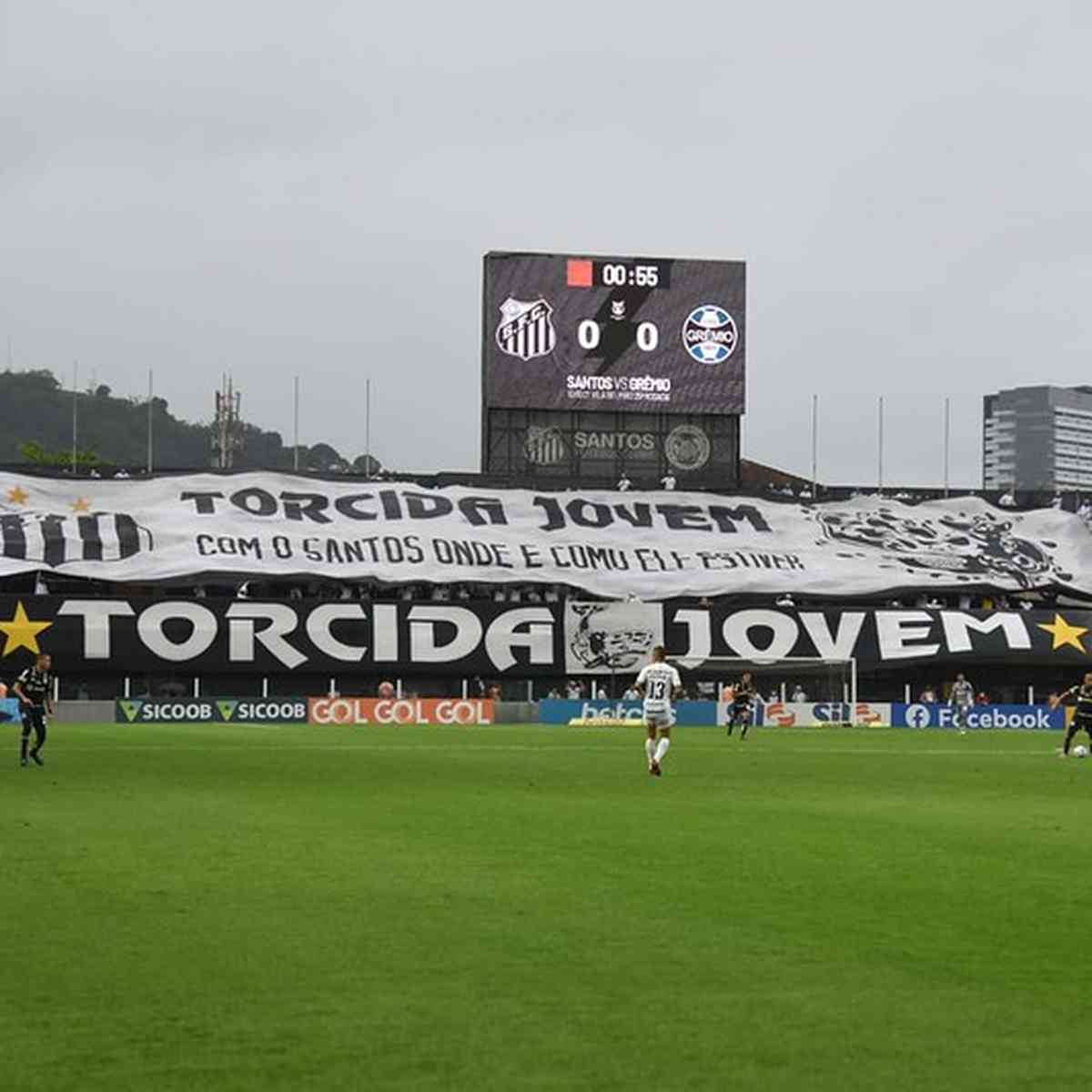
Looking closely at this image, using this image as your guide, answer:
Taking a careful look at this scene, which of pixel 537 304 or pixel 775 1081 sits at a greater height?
pixel 537 304

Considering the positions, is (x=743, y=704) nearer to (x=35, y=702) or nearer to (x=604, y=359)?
(x=604, y=359)

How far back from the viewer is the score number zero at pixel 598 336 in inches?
3322

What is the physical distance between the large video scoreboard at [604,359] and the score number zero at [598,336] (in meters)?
0.03

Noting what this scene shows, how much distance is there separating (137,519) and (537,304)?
1767cm

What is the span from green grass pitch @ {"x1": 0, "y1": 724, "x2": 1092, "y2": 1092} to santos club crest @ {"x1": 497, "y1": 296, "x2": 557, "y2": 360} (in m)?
55.5

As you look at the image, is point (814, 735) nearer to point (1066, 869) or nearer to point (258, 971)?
point (1066, 869)

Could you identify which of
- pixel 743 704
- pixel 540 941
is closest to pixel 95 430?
pixel 743 704

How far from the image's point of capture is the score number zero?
84.4 m

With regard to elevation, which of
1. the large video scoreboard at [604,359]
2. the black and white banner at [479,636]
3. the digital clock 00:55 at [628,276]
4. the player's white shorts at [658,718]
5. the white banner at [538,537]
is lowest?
the player's white shorts at [658,718]

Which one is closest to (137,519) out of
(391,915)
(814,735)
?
(814,735)

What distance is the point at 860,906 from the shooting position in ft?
51.6

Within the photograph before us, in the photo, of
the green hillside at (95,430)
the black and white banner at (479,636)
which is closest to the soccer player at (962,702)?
the black and white banner at (479,636)

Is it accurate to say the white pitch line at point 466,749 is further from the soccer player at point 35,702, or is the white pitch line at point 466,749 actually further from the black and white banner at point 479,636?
the black and white banner at point 479,636

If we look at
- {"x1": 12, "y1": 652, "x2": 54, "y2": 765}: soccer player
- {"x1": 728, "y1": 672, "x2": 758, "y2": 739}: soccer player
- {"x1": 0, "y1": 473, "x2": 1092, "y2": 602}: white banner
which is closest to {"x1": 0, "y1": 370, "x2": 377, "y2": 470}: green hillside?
{"x1": 0, "y1": 473, "x2": 1092, "y2": 602}: white banner
